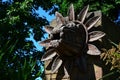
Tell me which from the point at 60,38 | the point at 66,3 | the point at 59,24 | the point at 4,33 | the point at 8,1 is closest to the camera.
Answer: the point at 60,38

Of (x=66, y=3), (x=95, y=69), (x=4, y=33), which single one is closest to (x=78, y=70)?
(x=95, y=69)

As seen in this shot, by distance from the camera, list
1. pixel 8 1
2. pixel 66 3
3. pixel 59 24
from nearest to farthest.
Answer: pixel 59 24, pixel 66 3, pixel 8 1

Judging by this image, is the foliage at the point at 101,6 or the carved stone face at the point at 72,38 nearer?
the carved stone face at the point at 72,38

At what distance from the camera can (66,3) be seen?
561 inches

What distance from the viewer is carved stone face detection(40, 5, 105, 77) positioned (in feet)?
16.1

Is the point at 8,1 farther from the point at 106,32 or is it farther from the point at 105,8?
the point at 106,32

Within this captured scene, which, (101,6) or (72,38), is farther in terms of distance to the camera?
(101,6)

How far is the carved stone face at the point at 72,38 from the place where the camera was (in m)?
4.89

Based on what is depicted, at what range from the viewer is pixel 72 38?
497 cm

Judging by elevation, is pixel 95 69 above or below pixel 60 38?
below

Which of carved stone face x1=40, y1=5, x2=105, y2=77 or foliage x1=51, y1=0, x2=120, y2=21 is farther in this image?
foliage x1=51, y1=0, x2=120, y2=21

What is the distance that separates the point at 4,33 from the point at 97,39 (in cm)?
858

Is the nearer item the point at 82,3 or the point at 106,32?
the point at 106,32

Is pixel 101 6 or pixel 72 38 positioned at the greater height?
pixel 72 38
